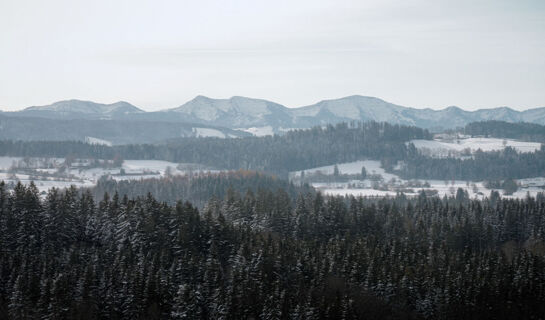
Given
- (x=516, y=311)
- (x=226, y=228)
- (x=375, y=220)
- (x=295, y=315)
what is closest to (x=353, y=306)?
(x=295, y=315)

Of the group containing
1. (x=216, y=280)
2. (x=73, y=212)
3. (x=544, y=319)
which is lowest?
(x=544, y=319)

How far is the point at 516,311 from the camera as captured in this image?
99.4m

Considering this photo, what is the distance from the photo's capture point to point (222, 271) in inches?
3979

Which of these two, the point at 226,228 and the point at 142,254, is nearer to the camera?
the point at 142,254

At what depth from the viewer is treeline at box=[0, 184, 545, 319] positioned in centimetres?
8769

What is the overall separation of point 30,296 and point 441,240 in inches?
3411

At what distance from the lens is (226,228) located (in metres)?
119

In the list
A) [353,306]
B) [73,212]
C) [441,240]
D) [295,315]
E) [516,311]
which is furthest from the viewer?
[441,240]

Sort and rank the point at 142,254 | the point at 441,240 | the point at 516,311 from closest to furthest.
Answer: the point at 516,311 → the point at 142,254 → the point at 441,240

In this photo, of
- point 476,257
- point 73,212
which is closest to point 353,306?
point 476,257

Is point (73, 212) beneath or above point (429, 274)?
above

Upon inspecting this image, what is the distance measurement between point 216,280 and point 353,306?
62.5 ft

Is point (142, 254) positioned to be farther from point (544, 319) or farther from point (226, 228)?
point (544, 319)

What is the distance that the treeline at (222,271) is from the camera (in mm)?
87688
